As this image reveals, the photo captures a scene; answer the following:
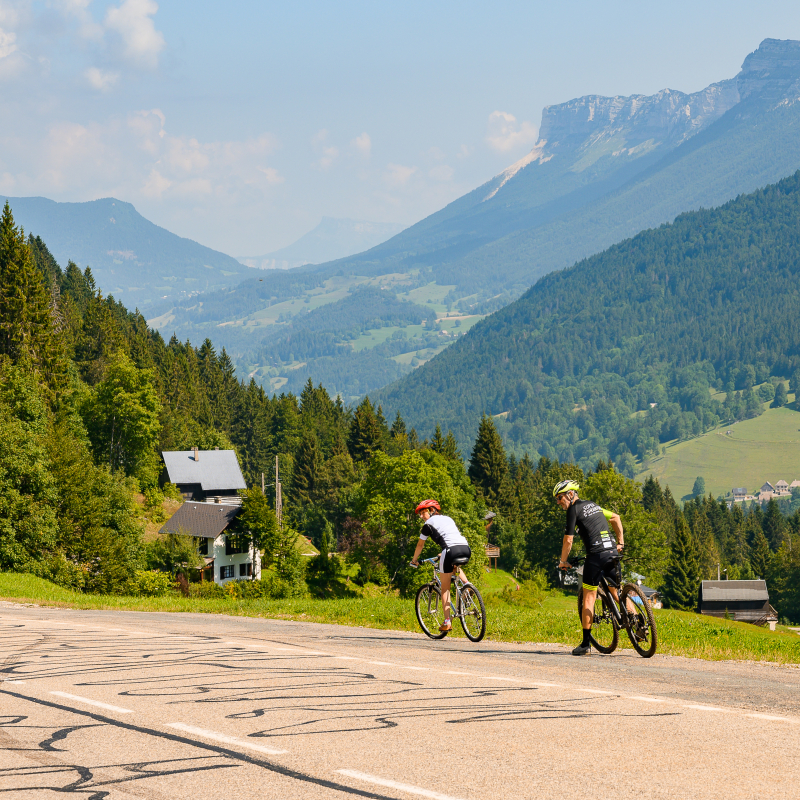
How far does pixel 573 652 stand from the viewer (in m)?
13.2

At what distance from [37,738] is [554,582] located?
98.5 meters

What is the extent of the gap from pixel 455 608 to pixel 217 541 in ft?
208

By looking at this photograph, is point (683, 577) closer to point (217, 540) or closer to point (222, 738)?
point (217, 540)

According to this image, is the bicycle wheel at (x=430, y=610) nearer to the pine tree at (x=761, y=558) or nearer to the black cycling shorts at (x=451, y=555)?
the black cycling shorts at (x=451, y=555)

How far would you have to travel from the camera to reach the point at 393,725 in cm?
828

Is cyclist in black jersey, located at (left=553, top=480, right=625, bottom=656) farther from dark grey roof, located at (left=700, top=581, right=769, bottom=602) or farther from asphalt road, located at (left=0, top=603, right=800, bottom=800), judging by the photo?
dark grey roof, located at (left=700, top=581, right=769, bottom=602)

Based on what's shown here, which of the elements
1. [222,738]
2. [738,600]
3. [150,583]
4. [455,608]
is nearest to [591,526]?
[455,608]

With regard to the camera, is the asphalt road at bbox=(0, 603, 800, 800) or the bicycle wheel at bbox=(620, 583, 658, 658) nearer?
the asphalt road at bbox=(0, 603, 800, 800)

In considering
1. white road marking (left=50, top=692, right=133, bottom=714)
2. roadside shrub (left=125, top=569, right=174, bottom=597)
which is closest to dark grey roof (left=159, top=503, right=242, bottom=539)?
roadside shrub (left=125, top=569, right=174, bottom=597)

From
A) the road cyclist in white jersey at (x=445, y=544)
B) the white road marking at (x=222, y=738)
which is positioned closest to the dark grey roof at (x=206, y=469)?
the road cyclist in white jersey at (x=445, y=544)

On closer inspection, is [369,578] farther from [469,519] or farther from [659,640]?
[659,640]

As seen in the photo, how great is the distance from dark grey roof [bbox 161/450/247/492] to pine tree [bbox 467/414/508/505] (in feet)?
118

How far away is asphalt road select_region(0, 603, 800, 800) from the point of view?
20.8 ft

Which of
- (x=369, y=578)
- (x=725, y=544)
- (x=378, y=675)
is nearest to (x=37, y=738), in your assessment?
(x=378, y=675)
